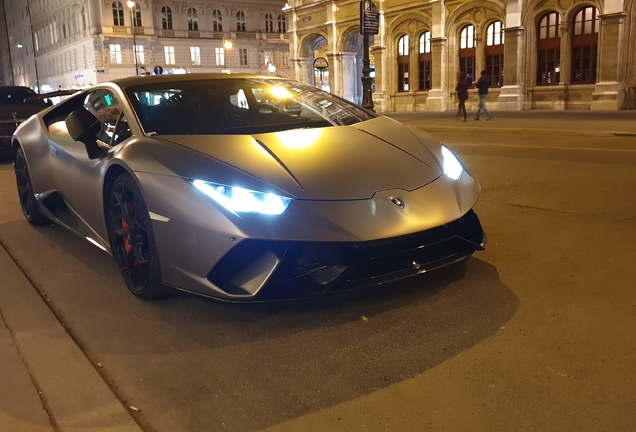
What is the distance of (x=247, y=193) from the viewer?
3.10m

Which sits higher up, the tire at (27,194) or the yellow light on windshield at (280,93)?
the yellow light on windshield at (280,93)

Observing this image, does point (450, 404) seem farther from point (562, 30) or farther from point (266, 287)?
point (562, 30)

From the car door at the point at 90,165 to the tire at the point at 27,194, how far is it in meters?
1.07

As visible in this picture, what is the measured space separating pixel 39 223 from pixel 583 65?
2499 cm

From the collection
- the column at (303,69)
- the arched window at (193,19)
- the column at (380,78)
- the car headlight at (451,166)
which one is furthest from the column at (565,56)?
the arched window at (193,19)

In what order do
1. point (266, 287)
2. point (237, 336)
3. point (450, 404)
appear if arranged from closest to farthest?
point (450, 404) → point (266, 287) → point (237, 336)

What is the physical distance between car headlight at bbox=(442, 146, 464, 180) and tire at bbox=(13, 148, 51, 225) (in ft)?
12.7

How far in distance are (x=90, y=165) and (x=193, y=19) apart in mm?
69927

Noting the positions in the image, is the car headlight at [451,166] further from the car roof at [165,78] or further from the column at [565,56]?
the column at [565,56]

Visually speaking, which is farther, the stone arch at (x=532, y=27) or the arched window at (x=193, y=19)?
the arched window at (x=193, y=19)

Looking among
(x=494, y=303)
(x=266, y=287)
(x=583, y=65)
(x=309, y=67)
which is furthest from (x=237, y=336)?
(x=309, y=67)

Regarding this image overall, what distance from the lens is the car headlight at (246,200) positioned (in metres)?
3.05

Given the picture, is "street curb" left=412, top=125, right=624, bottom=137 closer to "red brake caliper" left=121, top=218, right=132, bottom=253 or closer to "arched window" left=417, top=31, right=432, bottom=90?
"red brake caliper" left=121, top=218, right=132, bottom=253

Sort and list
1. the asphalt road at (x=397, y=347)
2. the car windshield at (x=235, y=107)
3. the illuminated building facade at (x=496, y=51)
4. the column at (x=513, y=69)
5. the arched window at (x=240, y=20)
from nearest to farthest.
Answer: the asphalt road at (x=397, y=347) → the car windshield at (x=235, y=107) → the illuminated building facade at (x=496, y=51) → the column at (x=513, y=69) → the arched window at (x=240, y=20)
